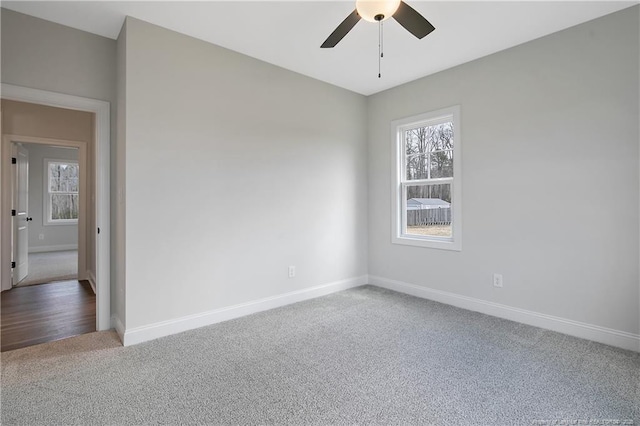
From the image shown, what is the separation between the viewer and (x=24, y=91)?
2.53 m

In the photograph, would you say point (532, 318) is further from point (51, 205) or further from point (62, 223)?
point (51, 205)

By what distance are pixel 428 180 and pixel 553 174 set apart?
1294 mm

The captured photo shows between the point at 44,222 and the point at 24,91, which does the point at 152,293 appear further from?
the point at 44,222

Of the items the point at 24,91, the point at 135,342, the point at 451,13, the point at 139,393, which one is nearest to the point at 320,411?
the point at 139,393

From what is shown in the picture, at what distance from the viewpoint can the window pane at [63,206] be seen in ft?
24.9

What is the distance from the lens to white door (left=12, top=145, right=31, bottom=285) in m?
4.41

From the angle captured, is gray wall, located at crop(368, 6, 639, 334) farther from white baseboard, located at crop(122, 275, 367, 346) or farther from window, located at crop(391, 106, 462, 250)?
white baseboard, located at crop(122, 275, 367, 346)

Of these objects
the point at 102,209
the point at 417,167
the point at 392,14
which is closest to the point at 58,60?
the point at 102,209

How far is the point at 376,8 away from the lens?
1.91 m

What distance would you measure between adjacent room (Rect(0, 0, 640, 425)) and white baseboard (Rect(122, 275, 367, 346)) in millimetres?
19

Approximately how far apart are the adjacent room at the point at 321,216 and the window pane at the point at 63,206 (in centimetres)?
550

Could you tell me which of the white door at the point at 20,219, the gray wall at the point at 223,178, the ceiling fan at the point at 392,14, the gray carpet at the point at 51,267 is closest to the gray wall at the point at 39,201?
the gray carpet at the point at 51,267

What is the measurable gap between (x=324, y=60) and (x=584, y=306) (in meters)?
3.39

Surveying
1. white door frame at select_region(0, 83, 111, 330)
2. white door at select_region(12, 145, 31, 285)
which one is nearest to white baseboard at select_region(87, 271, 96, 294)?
white door at select_region(12, 145, 31, 285)
